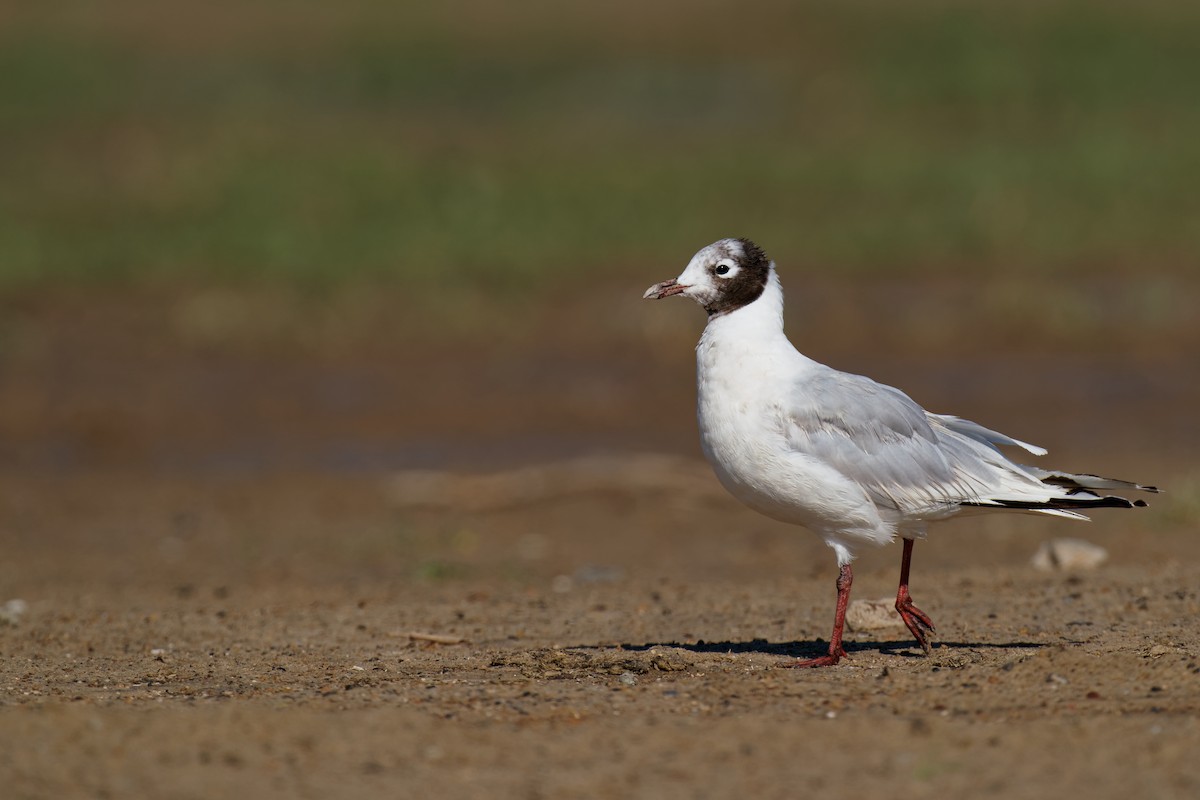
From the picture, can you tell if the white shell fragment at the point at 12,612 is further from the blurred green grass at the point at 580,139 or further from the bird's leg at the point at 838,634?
the blurred green grass at the point at 580,139

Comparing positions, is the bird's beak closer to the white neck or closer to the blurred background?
the white neck

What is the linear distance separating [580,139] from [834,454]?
1720 centimetres

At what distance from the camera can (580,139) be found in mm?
23453

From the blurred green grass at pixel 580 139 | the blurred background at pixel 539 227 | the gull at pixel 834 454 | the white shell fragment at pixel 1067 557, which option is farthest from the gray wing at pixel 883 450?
the blurred green grass at pixel 580 139

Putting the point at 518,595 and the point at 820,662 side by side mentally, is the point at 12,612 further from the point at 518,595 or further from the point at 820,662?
the point at 820,662

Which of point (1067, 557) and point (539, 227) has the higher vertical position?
point (539, 227)

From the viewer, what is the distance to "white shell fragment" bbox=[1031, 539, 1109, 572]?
9.41m

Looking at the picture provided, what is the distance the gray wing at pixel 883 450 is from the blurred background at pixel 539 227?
6328mm

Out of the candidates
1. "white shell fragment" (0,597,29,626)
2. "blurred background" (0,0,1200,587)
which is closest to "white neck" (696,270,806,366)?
"white shell fragment" (0,597,29,626)

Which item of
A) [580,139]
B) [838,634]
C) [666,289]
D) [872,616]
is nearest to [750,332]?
[666,289]

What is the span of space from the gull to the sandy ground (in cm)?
62

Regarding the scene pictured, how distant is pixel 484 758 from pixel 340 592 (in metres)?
4.40

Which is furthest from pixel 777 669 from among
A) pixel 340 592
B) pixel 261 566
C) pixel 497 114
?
pixel 497 114

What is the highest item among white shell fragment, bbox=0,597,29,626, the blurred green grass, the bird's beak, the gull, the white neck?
the blurred green grass
